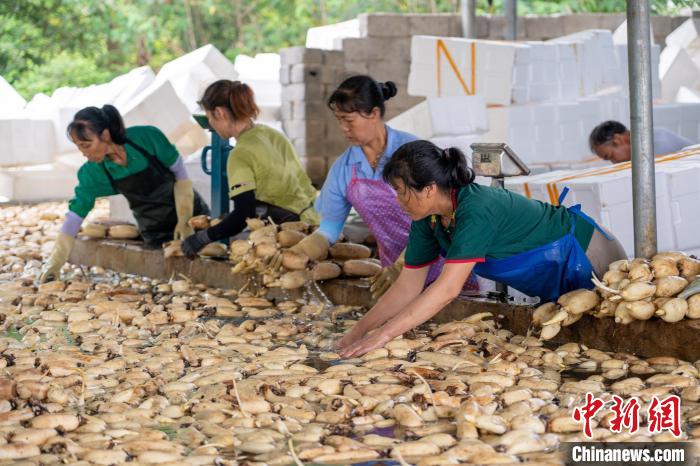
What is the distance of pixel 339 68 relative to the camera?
10398mm

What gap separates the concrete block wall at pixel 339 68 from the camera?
33.6ft

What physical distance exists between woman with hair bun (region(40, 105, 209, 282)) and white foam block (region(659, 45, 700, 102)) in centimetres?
680

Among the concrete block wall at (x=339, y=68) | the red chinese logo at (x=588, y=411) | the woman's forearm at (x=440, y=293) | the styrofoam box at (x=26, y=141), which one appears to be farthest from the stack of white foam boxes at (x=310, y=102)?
the red chinese logo at (x=588, y=411)

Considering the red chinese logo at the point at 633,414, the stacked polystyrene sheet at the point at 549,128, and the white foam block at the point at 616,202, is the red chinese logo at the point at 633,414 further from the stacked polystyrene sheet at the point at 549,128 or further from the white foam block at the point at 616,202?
the stacked polystyrene sheet at the point at 549,128

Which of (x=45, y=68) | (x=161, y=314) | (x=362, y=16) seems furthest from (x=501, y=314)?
(x=45, y=68)

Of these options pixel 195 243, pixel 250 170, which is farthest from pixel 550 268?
pixel 195 243

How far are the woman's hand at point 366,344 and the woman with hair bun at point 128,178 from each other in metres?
2.38

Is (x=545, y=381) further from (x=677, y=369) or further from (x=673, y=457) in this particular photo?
(x=673, y=457)

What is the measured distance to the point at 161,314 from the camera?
4582mm

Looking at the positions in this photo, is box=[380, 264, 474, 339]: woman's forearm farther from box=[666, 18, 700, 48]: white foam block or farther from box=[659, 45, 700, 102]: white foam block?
box=[666, 18, 700, 48]: white foam block

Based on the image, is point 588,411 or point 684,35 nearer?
point 588,411

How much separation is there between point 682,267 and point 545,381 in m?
0.85

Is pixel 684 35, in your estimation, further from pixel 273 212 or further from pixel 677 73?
pixel 273 212

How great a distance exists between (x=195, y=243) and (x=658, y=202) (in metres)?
2.46
